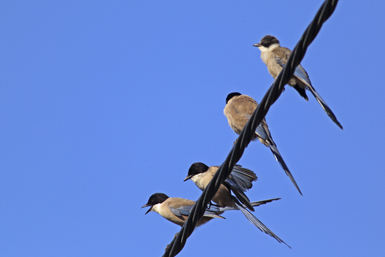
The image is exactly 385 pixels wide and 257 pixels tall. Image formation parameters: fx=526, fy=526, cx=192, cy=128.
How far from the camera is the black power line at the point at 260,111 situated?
2387mm

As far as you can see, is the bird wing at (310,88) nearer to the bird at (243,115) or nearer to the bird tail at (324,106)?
the bird tail at (324,106)

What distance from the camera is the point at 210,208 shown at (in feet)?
19.7

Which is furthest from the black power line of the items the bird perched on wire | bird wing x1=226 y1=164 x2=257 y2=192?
the bird perched on wire

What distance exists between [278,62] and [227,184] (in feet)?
5.05

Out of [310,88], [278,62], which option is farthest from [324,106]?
[278,62]

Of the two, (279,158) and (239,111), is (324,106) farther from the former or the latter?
(239,111)

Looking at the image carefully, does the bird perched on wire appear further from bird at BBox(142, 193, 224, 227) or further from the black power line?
the black power line

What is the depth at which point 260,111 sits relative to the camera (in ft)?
9.11

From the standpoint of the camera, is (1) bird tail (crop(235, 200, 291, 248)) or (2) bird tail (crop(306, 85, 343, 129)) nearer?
(2) bird tail (crop(306, 85, 343, 129))

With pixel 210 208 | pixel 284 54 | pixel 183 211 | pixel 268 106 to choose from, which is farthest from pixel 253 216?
pixel 268 106

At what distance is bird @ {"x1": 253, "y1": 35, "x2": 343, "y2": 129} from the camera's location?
5465 mm

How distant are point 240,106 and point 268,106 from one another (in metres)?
3.81

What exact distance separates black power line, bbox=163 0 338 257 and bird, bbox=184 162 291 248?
1438mm

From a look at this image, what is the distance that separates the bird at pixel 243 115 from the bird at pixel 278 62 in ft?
1.84
